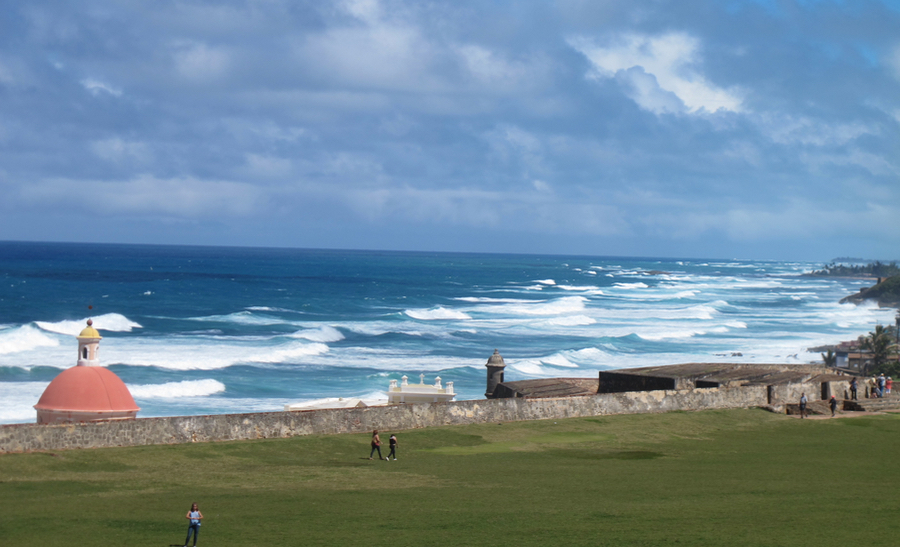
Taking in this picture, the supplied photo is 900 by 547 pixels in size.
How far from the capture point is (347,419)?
61.6 ft

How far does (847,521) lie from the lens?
1233 centimetres

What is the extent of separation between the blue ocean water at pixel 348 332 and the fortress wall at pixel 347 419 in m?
15.1

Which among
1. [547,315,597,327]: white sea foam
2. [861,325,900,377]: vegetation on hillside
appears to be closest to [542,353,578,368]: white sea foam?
[861,325,900,377]: vegetation on hillside

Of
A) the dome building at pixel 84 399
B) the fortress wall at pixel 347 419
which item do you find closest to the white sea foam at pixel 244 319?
the fortress wall at pixel 347 419

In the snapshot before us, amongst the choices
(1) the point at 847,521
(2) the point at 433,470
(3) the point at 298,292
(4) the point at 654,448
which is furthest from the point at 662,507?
(3) the point at 298,292

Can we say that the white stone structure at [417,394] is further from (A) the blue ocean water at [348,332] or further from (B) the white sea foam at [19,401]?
(B) the white sea foam at [19,401]

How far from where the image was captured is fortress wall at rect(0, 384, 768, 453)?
51.0 feet

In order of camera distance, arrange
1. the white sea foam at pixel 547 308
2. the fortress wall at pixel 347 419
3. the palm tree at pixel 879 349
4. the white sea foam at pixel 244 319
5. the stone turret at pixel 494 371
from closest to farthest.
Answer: the fortress wall at pixel 347 419 → the stone turret at pixel 494 371 → the palm tree at pixel 879 349 → the white sea foam at pixel 244 319 → the white sea foam at pixel 547 308

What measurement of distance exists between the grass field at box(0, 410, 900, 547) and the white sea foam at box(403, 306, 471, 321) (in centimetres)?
5883

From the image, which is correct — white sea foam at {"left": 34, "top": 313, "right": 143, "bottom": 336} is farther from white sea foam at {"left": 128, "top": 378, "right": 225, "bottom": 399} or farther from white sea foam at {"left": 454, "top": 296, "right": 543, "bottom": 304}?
white sea foam at {"left": 454, "top": 296, "right": 543, "bottom": 304}

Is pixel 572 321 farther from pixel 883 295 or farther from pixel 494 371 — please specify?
pixel 494 371

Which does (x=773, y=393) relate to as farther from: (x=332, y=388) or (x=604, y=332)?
(x=604, y=332)

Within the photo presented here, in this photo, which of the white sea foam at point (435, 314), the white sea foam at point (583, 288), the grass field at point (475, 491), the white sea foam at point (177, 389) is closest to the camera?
the grass field at point (475, 491)

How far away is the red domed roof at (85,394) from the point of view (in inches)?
671
